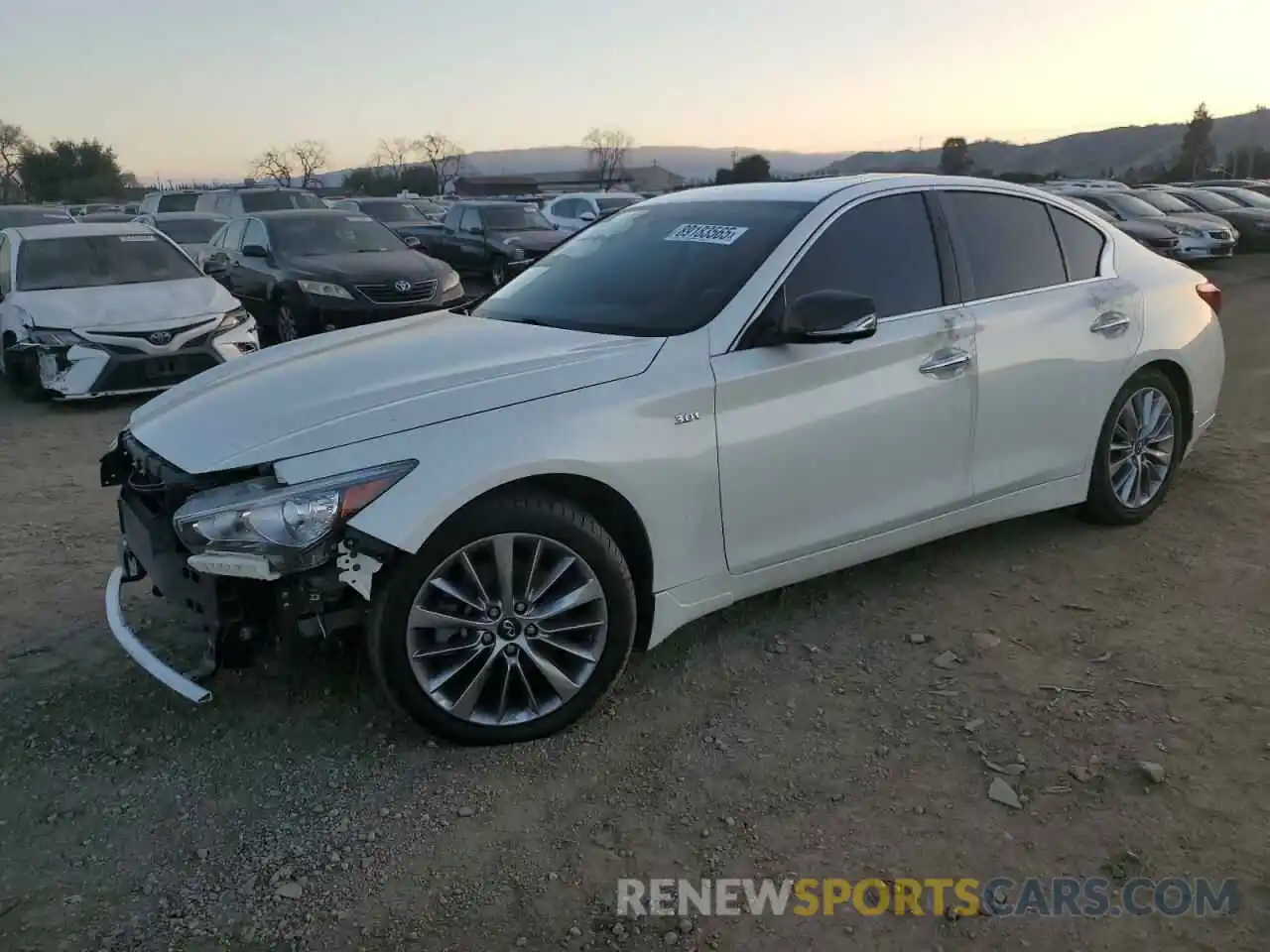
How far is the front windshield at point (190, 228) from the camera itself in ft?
53.2

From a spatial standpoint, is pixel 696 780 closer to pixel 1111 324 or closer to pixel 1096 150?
pixel 1111 324

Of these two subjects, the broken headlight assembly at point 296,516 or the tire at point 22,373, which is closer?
the broken headlight assembly at point 296,516

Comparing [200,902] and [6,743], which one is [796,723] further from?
[6,743]

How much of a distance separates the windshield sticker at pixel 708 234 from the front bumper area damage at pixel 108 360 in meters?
5.71

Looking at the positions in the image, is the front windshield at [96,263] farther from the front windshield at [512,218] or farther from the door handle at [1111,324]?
the front windshield at [512,218]

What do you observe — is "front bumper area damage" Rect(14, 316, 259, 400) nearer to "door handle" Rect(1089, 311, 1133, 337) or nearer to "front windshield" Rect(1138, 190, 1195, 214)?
"door handle" Rect(1089, 311, 1133, 337)

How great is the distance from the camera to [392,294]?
35.1ft

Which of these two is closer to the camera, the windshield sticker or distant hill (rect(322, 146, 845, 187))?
the windshield sticker

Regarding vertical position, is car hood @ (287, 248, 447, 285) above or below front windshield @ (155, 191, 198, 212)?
below

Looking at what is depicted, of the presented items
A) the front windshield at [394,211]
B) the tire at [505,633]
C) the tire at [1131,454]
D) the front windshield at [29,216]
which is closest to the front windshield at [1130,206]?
the front windshield at [394,211]

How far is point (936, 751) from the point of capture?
3254mm

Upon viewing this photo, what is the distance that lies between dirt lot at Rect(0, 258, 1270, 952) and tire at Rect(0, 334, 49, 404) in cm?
494

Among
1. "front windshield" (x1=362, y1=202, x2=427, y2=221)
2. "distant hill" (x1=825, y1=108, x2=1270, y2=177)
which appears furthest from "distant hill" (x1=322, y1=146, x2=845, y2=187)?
"front windshield" (x1=362, y1=202, x2=427, y2=221)

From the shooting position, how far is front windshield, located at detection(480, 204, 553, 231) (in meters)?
17.5
